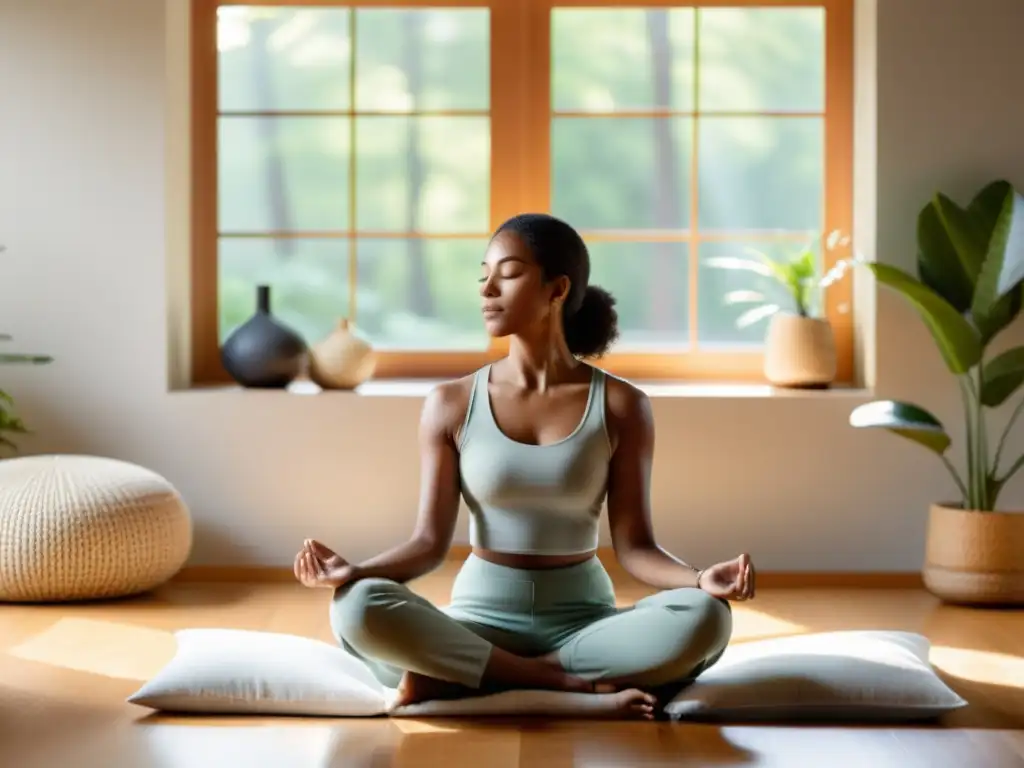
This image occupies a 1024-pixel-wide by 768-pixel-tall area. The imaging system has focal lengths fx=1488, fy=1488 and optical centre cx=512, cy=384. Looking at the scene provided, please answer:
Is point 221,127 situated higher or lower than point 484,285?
higher

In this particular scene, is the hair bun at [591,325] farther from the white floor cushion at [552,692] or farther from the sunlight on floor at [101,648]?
the sunlight on floor at [101,648]

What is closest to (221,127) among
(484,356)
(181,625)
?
(484,356)

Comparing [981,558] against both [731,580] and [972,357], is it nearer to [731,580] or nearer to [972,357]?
[972,357]

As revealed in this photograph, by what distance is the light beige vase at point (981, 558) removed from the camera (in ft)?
14.2

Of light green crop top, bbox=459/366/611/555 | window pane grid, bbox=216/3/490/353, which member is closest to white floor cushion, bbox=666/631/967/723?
light green crop top, bbox=459/366/611/555

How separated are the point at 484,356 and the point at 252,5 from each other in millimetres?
1453

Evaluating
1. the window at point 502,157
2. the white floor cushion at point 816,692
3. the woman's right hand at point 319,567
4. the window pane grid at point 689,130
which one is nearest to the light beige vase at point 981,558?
the window at point 502,157

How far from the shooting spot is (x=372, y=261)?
5.19 m

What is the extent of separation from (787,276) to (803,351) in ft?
0.87

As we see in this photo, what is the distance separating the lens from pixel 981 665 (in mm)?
3512

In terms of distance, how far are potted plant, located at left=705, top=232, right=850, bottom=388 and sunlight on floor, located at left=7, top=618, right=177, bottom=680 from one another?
215cm

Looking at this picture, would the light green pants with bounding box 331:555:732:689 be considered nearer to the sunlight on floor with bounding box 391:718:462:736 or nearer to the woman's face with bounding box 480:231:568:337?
Answer: the sunlight on floor with bounding box 391:718:462:736

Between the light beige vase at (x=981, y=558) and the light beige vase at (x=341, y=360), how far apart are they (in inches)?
74.2

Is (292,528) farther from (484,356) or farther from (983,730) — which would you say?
(983,730)
